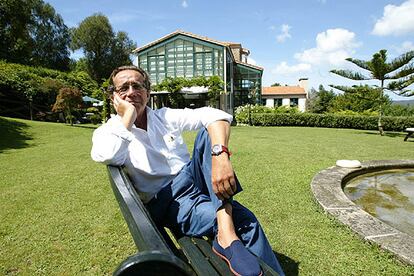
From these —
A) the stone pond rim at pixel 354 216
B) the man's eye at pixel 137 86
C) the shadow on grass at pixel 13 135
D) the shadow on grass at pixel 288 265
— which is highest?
the man's eye at pixel 137 86

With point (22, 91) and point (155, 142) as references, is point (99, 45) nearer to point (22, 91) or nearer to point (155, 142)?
point (22, 91)

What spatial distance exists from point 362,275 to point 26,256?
2.69m

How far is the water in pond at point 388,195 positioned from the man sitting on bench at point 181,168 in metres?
2.38

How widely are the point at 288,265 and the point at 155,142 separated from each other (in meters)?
1.41

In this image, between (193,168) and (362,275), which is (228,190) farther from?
(362,275)

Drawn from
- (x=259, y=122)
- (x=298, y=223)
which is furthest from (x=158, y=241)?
(x=259, y=122)

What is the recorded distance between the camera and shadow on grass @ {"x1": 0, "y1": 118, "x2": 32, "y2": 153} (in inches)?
356

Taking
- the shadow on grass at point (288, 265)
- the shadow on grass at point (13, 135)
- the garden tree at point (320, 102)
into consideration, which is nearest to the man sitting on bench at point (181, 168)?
the shadow on grass at point (288, 265)

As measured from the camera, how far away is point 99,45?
3797cm

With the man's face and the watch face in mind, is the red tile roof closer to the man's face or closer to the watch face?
the man's face

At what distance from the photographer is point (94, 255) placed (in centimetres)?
256

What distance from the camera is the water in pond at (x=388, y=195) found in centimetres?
334

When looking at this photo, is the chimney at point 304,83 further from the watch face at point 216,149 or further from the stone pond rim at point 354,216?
the watch face at point 216,149

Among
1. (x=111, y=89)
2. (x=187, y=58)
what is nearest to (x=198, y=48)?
(x=187, y=58)
